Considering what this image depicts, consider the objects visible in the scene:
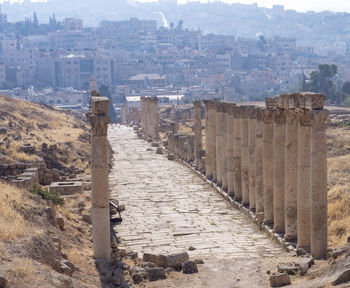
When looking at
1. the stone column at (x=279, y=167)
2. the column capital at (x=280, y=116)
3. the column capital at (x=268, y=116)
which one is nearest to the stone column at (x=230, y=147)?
the column capital at (x=268, y=116)

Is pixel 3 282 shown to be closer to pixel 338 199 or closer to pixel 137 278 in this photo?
pixel 137 278

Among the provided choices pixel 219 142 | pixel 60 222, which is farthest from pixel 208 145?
pixel 60 222

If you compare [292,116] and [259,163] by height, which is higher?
[292,116]

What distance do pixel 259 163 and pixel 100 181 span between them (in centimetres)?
644

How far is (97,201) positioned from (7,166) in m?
9.49

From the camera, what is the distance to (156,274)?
13797mm

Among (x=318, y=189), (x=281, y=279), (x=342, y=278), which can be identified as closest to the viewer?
(x=342, y=278)

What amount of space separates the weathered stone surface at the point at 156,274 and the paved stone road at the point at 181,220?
4.87 feet

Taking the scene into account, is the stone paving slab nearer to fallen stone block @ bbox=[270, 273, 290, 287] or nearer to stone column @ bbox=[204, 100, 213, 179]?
stone column @ bbox=[204, 100, 213, 179]

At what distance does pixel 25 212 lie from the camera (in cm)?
1457

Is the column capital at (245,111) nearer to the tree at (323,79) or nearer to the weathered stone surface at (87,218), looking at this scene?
the weathered stone surface at (87,218)

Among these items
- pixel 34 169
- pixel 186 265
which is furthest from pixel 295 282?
pixel 34 169

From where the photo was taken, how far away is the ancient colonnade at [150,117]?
50.3 meters

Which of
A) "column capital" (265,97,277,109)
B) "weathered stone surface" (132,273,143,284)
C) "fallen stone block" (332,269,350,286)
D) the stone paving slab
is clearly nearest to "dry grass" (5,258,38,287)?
"weathered stone surface" (132,273,143,284)
